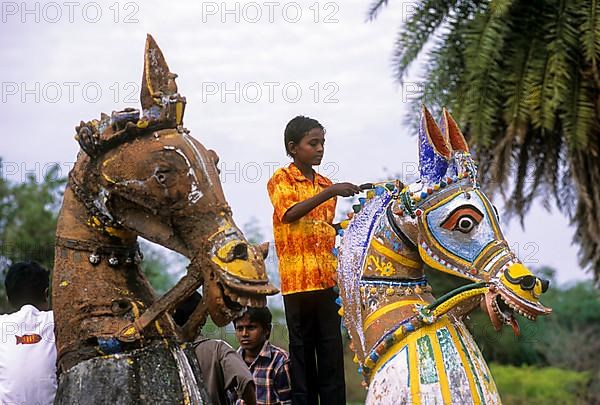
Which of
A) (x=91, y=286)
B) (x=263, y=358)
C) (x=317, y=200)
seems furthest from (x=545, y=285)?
(x=263, y=358)

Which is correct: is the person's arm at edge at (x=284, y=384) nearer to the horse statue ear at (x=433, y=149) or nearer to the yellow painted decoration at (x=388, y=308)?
the yellow painted decoration at (x=388, y=308)

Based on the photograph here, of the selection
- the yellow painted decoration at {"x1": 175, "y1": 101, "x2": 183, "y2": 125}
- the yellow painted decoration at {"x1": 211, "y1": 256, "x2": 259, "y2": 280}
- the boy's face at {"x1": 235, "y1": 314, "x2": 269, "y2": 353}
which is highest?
the yellow painted decoration at {"x1": 175, "y1": 101, "x2": 183, "y2": 125}

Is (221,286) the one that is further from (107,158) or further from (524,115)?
(524,115)

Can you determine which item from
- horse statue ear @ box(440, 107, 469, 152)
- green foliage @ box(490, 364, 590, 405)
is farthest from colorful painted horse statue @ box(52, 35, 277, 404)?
green foliage @ box(490, 364, 590, 405)

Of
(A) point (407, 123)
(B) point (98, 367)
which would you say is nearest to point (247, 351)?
(B) point (98, 367)

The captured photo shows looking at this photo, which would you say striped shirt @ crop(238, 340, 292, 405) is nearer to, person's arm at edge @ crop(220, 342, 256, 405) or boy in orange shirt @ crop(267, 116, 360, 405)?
boy in orange shirt @ crop(267, 116, 360, 405)

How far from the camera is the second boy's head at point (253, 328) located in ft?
18.1

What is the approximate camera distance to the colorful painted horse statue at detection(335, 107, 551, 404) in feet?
13.4

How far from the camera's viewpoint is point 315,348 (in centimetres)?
511

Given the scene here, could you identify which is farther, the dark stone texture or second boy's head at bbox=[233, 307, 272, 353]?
second boy's head at bbox=[233, 307, 272, 353]

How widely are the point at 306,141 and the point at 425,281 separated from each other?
3.75ft

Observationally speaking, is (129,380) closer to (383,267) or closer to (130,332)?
(130,332)

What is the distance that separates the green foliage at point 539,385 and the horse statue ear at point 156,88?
534 inches

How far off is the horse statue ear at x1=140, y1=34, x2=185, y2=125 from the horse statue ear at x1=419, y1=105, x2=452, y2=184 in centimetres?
136
